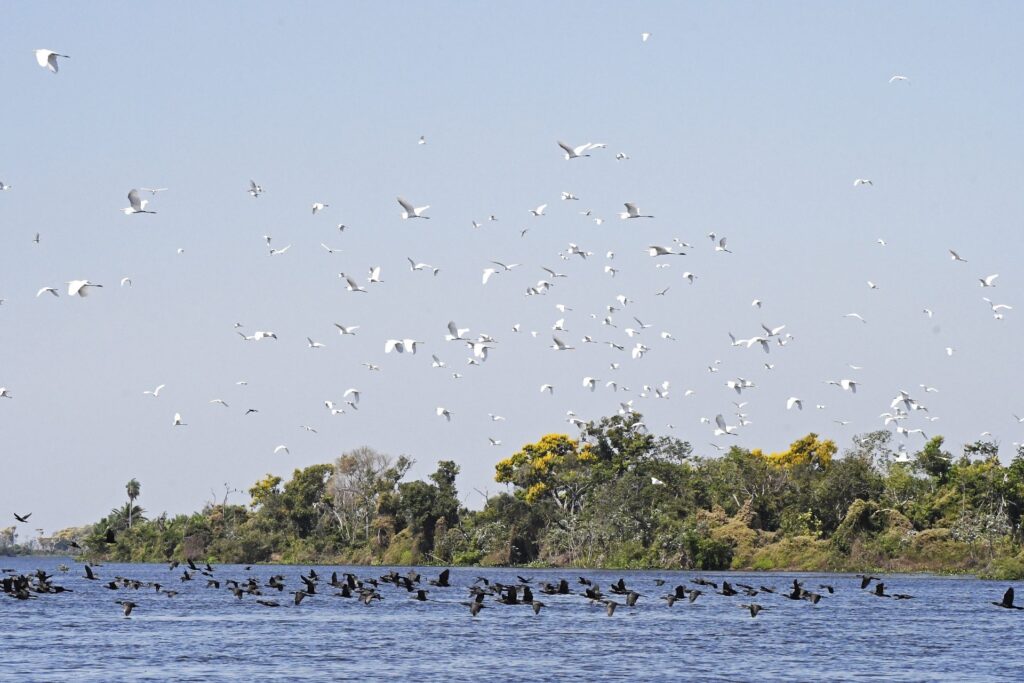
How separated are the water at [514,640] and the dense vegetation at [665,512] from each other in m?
19.2

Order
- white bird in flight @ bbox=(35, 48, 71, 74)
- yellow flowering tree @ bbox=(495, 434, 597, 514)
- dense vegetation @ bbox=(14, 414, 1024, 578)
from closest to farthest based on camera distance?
white bird in flight @ bbox=(35, 48, 71, 74) < dense vegetation @ bbox=(14, 414, 1024, 578) < yellow flowering tree @ bbox=(495, 434, 597, 514)

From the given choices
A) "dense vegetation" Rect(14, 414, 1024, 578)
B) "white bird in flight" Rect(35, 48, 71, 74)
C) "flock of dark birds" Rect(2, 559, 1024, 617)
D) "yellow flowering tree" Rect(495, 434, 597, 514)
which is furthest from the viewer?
"yellow flowering tree" Rect(495, 434, 597, 514)

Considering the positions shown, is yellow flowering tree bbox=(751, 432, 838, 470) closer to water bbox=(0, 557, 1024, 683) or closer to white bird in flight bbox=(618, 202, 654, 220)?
water bbox=(0, 557, 1024, 683)

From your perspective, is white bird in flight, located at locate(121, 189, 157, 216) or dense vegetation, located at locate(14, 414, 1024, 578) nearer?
white bird in flight, located at locate(121, 189, 157, 216)

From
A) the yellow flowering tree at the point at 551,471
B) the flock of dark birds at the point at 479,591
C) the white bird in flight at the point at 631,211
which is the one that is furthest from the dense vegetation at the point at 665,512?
the white bird in flight at the point at 631,211

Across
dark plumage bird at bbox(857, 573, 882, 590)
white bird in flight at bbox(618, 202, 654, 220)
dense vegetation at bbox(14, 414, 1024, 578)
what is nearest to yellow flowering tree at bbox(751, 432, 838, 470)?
dense vegetation at bbox(14, 414, 1024, 578)

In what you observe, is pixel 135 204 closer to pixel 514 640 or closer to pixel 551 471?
pixel 514 640

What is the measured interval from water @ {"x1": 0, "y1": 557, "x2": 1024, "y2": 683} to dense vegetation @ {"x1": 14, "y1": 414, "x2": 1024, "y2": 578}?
19249 mm

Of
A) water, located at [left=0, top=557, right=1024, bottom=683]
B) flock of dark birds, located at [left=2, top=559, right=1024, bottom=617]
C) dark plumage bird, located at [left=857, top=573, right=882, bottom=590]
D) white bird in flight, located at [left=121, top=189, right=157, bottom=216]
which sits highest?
white bird in flight, located at [left=121, top=189, right=157, bottom=216]

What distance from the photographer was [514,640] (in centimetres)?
4806

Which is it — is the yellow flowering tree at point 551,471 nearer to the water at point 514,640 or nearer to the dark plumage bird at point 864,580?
the dark plumage bird at point 864,580

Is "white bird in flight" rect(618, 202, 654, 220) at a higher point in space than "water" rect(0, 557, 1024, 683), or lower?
higher

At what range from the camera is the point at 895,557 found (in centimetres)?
9425

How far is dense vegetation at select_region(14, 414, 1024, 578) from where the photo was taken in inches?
3637
